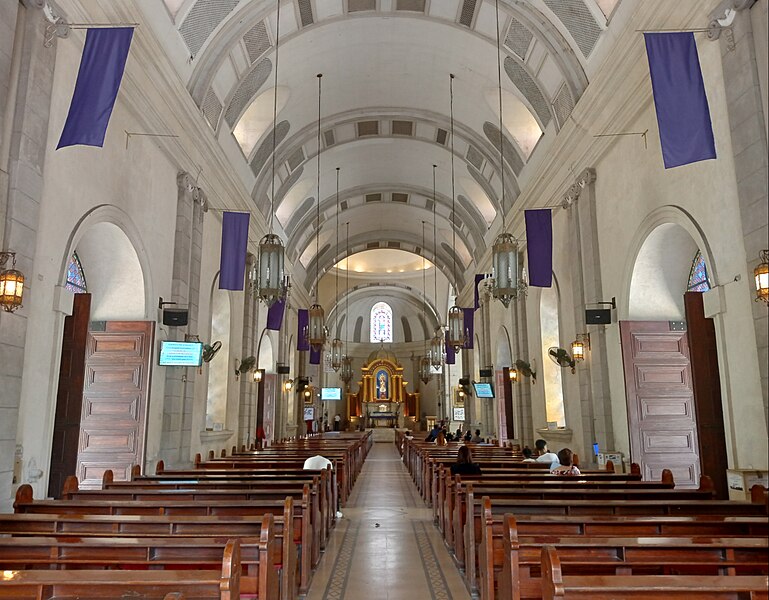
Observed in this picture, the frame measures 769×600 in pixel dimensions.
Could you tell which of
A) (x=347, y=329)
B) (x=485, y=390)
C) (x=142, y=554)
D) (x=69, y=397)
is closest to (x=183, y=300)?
(x=69, y=397)

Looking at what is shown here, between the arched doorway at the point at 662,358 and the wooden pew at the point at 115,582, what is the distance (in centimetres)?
763

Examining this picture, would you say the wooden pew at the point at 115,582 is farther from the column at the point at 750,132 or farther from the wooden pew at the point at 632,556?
the column at the point at 750,132

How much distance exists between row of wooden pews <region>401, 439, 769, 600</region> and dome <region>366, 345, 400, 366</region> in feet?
102

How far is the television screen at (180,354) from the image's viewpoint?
31.6 ft

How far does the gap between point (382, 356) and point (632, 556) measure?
3465 cm

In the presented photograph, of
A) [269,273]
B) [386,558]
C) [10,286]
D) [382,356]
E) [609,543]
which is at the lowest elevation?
[386,558]

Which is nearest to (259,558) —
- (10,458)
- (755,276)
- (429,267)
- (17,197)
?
(10,458)

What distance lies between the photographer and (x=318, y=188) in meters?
19.0

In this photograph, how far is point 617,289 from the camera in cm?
985

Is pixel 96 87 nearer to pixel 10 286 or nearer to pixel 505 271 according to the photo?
pixel 10 286

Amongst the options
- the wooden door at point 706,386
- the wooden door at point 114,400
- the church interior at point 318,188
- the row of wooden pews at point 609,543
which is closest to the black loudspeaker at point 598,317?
the church interior at point 318,188

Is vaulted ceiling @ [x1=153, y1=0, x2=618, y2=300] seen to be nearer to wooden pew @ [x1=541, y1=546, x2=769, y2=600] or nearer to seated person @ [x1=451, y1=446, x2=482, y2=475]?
seated person @ [x1=451, y1=446, x2=482, y2=475]

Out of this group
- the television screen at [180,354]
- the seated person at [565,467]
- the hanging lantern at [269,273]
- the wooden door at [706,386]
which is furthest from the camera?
the television screen at [180,354]

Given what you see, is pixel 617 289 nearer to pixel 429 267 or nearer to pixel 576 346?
pixel 576 346
